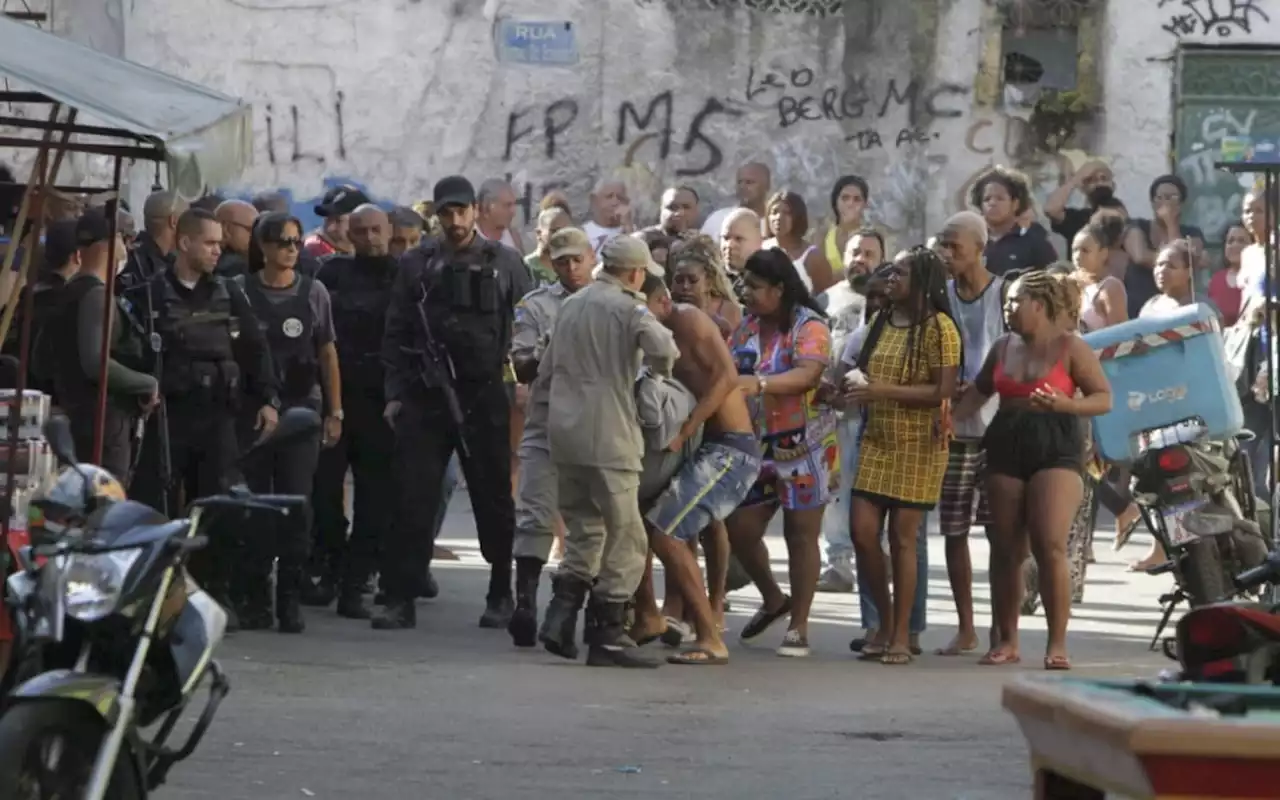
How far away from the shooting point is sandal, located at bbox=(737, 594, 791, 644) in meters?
12.5

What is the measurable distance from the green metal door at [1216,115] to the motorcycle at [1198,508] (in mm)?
9660

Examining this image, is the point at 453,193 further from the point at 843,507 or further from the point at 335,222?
the point at 843,507

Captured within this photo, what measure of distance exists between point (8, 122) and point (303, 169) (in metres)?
13.0

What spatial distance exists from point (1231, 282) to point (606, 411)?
8.35m

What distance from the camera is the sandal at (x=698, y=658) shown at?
1178 cm

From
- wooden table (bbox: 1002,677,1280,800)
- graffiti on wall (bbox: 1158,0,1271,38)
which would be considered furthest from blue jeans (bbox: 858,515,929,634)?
graffiti on wall (bbox: 1158,0,1271,38)

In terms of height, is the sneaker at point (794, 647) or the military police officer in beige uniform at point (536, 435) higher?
the military police officer in beige uniform at point (536, 435)

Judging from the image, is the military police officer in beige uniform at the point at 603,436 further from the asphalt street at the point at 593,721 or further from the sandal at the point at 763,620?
the sandal at the point at 763,620

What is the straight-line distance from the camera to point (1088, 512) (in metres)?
14.0

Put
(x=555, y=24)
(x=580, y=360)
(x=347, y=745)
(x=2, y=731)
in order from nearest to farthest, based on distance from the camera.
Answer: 1. (x=2, y=731)
2. (x=347, y=745)
3. (x=580, y=360)
4. (x=555, y=24)

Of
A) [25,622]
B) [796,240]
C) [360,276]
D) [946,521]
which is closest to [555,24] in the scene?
[796,240]

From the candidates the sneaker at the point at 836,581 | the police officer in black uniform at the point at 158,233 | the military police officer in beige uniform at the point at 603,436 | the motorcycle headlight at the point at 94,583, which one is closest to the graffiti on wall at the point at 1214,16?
the sneaker at the point at 836,581

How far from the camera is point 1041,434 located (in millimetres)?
11570

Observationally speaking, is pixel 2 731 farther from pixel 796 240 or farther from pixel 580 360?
pixel 796 240
